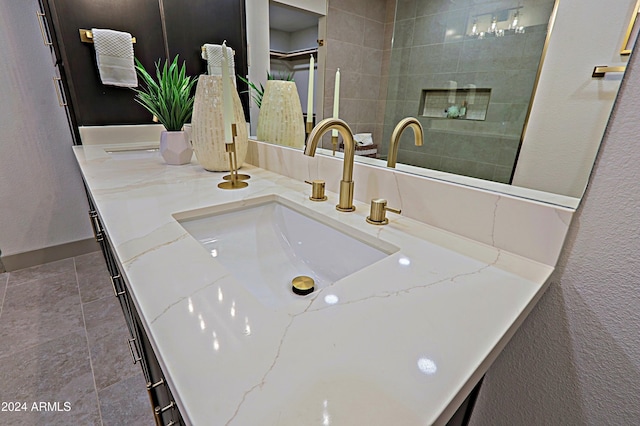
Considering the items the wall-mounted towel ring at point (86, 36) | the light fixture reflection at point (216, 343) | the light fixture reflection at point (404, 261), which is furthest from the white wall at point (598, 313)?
the wall-mounted towel ring at point (86, 36)

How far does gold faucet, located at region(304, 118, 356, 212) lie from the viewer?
695mm

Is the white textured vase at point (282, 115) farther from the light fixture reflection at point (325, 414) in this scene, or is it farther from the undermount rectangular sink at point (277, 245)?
the light fixture reflection at point (325, 414)

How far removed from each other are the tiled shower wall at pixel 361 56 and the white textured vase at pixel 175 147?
0.71 metres

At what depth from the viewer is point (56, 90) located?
70.3 inches

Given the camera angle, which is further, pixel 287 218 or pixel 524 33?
pixel 287 218

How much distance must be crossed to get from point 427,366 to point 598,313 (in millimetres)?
391

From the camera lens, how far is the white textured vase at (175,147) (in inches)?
49.3

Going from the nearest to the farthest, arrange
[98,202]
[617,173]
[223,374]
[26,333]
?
[223,374] < [617,173] < [98,202] < [26,333]

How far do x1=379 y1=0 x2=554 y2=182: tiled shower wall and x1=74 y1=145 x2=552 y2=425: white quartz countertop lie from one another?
19 cm

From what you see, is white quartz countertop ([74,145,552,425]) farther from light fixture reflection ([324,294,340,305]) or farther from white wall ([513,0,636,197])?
white wall ([513,0,636,197])

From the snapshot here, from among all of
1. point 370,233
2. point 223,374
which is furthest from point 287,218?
point 223,374

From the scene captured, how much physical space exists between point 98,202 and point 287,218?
1.67ft

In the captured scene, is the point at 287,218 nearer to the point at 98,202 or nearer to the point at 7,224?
the point at 98,202

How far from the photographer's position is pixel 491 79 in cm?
60
